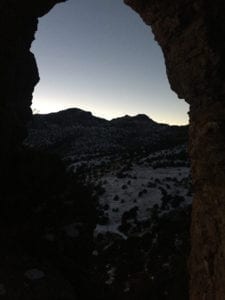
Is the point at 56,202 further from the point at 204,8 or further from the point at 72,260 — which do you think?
the point at 204,8

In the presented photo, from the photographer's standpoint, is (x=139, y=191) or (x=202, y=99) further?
(x=139, y=191)

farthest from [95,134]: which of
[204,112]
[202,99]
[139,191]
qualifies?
[204,112]

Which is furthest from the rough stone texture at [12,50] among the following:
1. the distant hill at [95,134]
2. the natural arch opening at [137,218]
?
the distant hill at [95,134]

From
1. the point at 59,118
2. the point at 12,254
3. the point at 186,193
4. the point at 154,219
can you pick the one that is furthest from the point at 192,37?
the point at 59,118

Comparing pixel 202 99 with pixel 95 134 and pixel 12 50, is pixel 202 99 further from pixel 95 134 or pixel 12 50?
pixel 95 134

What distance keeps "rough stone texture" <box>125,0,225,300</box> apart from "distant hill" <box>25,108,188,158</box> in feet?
152

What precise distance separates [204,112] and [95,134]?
235 ft

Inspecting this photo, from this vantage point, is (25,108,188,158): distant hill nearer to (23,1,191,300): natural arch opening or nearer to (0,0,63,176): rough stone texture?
(23,1,191,300): natural arch opening

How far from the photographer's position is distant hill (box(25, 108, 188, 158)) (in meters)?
65.2

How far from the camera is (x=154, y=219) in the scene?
25531 millimetres

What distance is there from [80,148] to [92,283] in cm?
5213

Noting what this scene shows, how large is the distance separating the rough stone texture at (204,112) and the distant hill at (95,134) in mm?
46305

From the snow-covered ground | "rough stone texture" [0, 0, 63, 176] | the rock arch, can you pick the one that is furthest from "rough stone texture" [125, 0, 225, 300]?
the snow-covered ground

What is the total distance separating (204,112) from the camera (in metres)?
8.69
